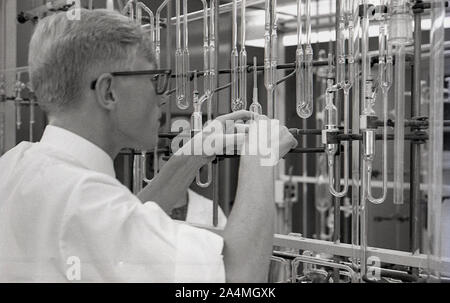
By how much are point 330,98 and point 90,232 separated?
675 mm

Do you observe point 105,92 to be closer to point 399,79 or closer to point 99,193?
Answer: point 99,193

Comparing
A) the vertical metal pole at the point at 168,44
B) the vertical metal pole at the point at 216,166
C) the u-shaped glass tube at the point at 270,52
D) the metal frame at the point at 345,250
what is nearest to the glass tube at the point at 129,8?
the vertical metal pole at the point at 168,44

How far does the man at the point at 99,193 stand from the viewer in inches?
33.9

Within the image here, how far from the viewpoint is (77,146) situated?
97 centimetres

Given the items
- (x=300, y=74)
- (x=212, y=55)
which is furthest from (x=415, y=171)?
(x=212, y=55)

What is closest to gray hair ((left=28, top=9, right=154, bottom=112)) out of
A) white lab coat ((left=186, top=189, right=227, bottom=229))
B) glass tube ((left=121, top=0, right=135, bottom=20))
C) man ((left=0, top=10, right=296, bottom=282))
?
man ((left=0, top=10, right=296, bottom=282))

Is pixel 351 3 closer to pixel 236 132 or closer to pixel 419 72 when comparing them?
pixel 419 72

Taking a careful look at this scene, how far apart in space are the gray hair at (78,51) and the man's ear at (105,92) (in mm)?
13

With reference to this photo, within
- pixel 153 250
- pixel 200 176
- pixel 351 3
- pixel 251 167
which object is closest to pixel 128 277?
pixel 153 250

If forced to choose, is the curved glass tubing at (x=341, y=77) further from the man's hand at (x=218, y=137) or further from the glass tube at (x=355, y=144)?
the man's hand at (x=218, y=137)

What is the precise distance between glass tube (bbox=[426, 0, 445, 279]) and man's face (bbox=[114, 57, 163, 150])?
0.49 metres

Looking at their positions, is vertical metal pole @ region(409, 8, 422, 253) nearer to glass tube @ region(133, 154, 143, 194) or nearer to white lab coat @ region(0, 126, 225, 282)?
white lab coat @ region(0, 126, 225, 282)

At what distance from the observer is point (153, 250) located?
853 millimetres

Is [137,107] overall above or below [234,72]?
below
